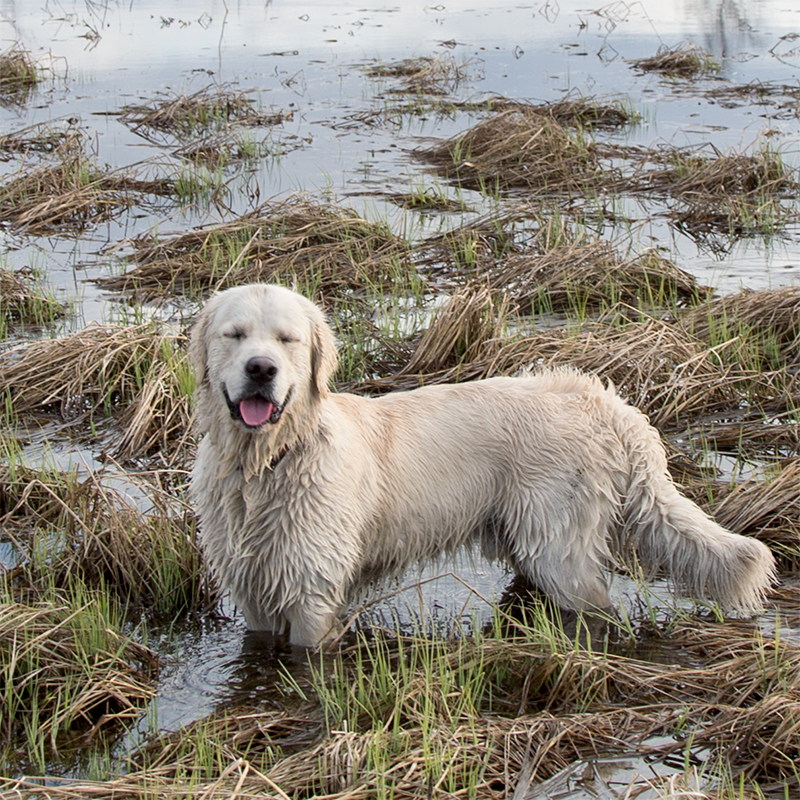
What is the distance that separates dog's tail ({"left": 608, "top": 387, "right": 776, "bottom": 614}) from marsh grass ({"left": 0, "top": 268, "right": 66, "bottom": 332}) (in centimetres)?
436

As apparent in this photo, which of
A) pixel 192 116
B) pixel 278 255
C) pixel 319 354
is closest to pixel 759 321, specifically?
pixel 278 255

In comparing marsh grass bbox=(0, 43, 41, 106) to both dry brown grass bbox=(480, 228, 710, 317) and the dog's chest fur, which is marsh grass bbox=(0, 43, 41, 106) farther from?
the dog's chest fur

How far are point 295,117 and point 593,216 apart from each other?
5129mm

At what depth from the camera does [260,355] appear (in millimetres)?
3750

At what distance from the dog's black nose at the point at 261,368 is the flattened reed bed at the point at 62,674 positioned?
99 centimetres

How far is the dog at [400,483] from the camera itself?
395 cm

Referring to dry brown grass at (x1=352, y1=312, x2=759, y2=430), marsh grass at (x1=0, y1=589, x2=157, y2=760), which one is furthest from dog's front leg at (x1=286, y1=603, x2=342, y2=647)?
dry brown grass at (x1=352, y1=312, x2=759, y2=430)

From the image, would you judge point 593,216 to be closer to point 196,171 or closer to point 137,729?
point 196,171

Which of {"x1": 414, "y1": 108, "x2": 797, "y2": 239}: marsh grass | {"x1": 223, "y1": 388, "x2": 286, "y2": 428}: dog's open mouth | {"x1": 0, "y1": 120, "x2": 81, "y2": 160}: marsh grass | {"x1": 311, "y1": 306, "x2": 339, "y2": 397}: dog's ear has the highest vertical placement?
{"x1": 311, "y1": 306, "x2": 339, "y2": 397}: dog's ear

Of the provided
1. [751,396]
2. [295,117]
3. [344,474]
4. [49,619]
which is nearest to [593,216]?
[751,396]

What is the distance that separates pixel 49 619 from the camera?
3.91 metres

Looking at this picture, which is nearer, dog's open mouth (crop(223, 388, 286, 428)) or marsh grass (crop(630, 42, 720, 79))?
dog's open mouth (crop(223, 388, 286, 428))

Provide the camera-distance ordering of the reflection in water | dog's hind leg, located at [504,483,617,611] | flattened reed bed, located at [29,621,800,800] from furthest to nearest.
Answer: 1. the reflection in water
2. dog's hind leg, located at [504,483,617,611]
3. flattened reed bed, located at [29,621,800,800]

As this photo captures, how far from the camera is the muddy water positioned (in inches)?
187
